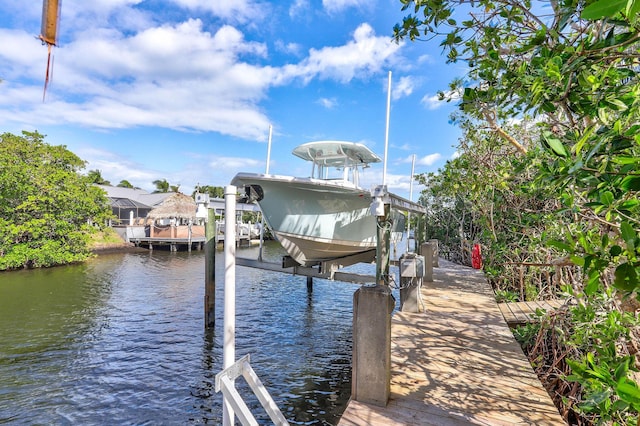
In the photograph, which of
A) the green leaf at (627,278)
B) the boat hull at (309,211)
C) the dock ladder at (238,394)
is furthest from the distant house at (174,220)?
the green leaf at (627,278)

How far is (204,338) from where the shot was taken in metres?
8.48

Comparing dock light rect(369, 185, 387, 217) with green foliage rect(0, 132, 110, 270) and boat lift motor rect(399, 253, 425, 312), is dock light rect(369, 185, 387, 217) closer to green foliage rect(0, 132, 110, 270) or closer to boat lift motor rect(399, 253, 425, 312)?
boat lift motor rect(399, 253, 425, 312)

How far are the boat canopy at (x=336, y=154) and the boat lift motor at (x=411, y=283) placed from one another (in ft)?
12.6

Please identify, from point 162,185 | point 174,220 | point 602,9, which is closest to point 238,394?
point 602,9

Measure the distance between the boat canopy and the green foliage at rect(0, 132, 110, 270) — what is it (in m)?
17.4

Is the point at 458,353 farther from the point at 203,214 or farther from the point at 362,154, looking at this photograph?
the point at 362,154

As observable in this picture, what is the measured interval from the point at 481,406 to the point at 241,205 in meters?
6.29

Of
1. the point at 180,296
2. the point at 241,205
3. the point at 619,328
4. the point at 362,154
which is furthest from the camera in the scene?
the point at 180,296

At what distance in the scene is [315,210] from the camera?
7.59 metres

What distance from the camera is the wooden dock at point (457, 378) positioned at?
9.93ft

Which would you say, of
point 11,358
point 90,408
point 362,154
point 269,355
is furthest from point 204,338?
point 362,154

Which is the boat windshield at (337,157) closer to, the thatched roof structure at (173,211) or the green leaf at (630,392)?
the green leaf at (630,392)

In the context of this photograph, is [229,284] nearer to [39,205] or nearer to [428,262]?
[428,262]

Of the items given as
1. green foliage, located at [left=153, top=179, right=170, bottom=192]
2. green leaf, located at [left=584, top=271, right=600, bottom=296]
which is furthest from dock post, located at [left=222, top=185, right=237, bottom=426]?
green foliage, located at [left=153, top=179, right=170, bottom=192]
